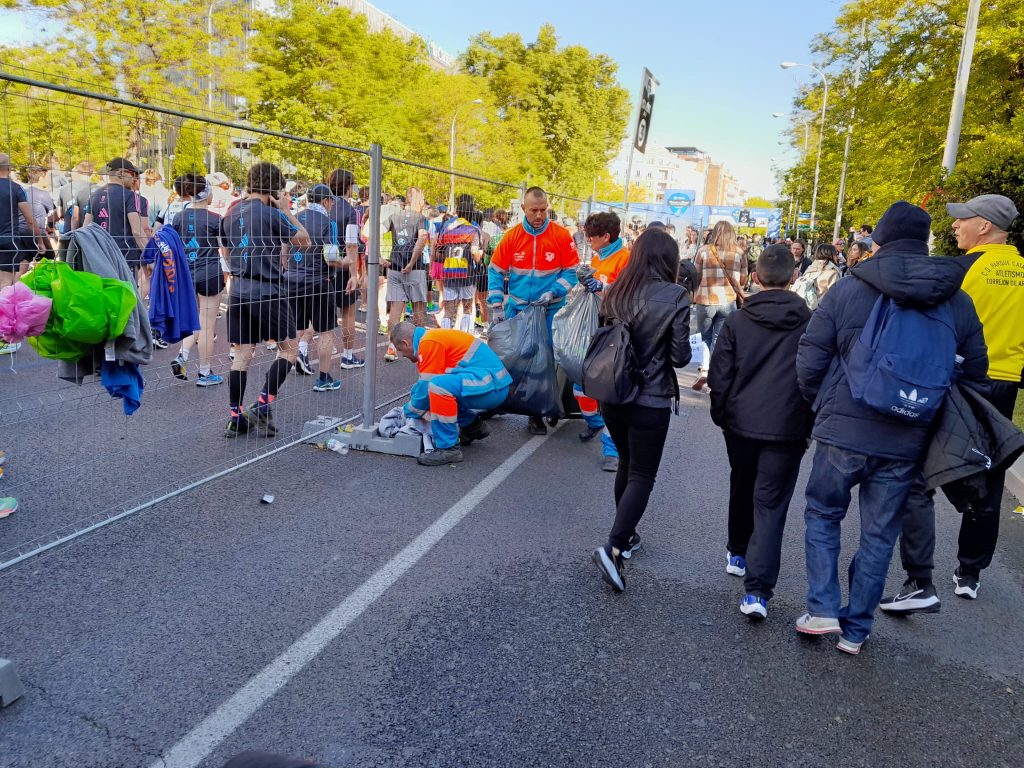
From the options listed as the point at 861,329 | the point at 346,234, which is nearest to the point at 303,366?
the point at 346,234

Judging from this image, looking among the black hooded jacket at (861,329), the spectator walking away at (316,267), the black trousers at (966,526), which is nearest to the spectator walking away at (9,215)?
Result: the spectator walking away at (316,267)

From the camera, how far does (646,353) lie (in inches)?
148

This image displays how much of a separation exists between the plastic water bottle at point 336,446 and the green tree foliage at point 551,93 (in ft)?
149

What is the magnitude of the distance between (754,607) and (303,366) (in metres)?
5.65

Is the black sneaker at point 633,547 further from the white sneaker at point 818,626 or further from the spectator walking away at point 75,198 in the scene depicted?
the spectator walking away at point 75,198

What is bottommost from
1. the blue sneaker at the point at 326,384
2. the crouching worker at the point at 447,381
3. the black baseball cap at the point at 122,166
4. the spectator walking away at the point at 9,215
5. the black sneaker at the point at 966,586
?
the black sneaker at the point at 966,586

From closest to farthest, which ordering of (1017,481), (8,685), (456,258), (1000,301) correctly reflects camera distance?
1. (8,685)
2. (1000,301)
3. (1017,481)
4. (456,258)

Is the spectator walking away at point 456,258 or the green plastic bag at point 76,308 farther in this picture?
the spectator walking away at point 456,258

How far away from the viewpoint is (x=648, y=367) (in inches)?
148

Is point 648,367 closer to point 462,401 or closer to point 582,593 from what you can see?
point 582,593

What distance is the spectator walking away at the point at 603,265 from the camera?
5848 mm

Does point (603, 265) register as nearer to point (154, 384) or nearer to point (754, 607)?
point (754, 607)

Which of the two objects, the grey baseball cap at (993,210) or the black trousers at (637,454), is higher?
the grey baseball cap at (993,210)

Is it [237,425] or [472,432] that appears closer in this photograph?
[237,425]
